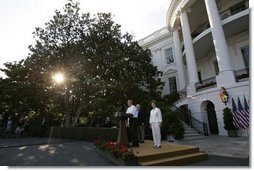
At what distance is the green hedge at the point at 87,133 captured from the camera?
Result: 1238cm

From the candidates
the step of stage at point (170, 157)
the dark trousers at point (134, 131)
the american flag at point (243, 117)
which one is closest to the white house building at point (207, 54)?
the american flag at point (243, 117)

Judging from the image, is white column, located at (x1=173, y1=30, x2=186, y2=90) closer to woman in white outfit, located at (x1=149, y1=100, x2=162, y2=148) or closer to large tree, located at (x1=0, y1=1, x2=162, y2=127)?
large tree, located at (x1=0, y1=1, x2=162, y2=127)

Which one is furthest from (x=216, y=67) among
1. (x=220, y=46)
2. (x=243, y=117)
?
(x=243, y=117)

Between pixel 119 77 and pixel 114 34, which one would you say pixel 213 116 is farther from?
pixel 114 34

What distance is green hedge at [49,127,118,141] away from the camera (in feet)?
40.6

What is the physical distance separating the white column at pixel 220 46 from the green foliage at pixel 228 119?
220 centimetres

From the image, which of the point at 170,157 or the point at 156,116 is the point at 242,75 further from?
the point at 170,157

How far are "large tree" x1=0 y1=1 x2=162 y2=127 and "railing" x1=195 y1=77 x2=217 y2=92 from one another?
11.8 feet

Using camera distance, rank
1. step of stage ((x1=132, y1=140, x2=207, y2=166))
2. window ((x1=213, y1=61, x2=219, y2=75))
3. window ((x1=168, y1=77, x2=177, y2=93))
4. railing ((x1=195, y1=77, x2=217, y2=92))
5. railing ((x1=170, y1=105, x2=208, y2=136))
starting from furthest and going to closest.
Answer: window ((x1=168, y1=77, x2=177, y2=93)) → window ((x1=213, y1=61, x2=219, y2=75)) → railing ((x1=195, y1=77, x2=217, y2=92)) → railing ((x1=170, y1=105, x2=208, y2=136)) → step of stage ((x1=132, y1=140, x2=207, y2=166))

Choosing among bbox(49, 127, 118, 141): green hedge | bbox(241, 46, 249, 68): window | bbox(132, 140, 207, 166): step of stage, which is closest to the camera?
bbox(132, 140, 207, 166): step of stage

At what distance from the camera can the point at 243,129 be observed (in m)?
12.9

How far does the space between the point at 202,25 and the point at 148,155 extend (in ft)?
60.9

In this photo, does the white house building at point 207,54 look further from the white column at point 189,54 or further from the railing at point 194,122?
the railing at point 194,122

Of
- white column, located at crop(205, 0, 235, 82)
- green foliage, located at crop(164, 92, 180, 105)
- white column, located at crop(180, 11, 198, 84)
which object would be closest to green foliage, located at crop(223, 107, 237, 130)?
white column, located at crop(205, 0, 235, 82)
